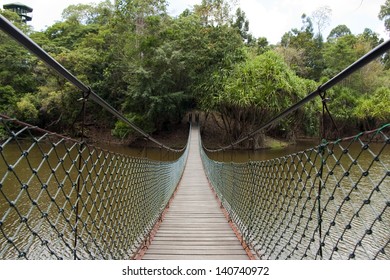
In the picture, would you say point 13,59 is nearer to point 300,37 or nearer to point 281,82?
point 281,82

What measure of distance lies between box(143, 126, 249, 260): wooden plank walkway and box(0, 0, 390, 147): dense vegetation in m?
8.25

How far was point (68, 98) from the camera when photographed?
43.0ft

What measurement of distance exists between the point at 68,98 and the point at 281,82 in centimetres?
812

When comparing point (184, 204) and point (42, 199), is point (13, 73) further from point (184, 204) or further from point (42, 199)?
point (184, 204)

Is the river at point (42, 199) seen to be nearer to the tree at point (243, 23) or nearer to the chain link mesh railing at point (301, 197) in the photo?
the chain link mesh railing at point (301, 197)

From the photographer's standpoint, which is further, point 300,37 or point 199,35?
point 300,37

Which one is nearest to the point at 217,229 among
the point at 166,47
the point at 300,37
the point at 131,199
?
the point at 131,199

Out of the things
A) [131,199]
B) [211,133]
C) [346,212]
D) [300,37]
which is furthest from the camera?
[300,37]

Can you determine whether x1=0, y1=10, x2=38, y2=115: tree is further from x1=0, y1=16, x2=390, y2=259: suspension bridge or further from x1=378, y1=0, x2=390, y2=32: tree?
x1=378, y1=0, x2=390, y2=32: tree

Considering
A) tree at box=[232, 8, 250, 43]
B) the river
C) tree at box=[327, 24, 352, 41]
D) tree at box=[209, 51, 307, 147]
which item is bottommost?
the river

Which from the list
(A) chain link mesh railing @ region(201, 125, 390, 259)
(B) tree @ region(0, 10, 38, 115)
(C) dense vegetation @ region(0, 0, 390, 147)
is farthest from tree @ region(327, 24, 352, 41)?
(A) chain link mesh railing @ region(201, 125, 390, 259)

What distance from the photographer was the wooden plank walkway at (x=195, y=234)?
73.2 inches

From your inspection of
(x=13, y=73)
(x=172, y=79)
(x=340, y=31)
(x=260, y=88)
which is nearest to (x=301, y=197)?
(x=260, y=88)

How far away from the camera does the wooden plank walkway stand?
186cm
